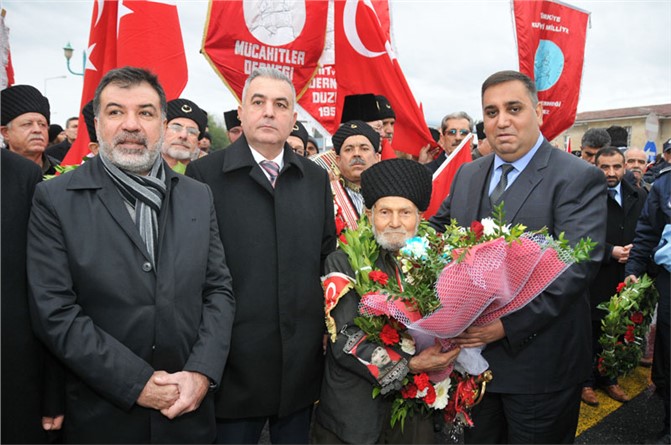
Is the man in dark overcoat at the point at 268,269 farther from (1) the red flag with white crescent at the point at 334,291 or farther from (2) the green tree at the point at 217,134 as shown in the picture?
(2) the green tree at the point at 217,134

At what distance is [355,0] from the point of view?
499cm

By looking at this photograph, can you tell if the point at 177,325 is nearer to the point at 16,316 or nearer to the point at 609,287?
the point at 16,316

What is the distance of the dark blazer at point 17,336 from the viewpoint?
2.04 metres

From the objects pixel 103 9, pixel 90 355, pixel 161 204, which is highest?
pixel 103 9

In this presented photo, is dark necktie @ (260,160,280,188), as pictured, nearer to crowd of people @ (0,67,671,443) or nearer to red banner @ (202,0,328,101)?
crowd of people @ (0,67,671,443)

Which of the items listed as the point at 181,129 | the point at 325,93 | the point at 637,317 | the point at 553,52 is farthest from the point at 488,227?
the point at 553,52

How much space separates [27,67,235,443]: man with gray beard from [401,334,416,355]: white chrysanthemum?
814 millimetres

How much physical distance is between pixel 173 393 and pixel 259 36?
133 inches

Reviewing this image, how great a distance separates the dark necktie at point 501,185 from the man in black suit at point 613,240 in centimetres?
271

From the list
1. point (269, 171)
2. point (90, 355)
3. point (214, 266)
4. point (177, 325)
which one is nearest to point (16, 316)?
point (90, 355)

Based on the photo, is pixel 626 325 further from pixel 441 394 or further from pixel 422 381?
pixel 422 381

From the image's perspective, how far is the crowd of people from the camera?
201 centimetres

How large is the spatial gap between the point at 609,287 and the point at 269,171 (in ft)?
13.1

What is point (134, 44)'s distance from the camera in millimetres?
3996
